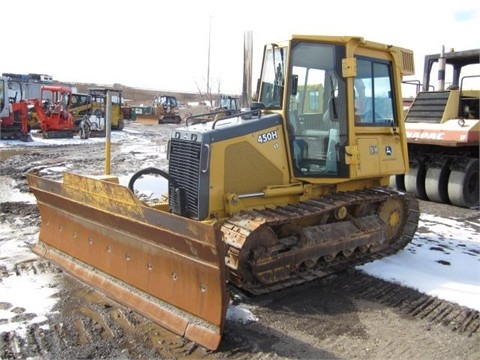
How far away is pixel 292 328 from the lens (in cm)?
427

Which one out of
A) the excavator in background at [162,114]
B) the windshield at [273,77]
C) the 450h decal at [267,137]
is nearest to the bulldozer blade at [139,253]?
the 450h decal at [267,137]

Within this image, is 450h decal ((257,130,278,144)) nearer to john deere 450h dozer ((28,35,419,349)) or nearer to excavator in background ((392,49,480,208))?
john deere 450h dozer ((28,35,419,349))

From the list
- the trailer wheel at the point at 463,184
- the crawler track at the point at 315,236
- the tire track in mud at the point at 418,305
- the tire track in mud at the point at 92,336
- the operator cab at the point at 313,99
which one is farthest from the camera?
the trailer wheel at the point at 463,184

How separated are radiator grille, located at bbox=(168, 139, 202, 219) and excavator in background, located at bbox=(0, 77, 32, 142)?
61.8ft

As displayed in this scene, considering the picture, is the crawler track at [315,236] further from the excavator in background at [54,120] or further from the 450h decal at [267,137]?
the excavator in background at [54,120]

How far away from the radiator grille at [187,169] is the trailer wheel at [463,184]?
6657 millimetres

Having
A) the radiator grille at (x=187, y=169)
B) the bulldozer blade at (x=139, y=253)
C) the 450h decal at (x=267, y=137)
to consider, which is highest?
the 450h decal at (x=267, y=137)

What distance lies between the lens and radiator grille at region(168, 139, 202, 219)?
508 cm

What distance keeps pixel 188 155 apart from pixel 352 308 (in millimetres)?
2288

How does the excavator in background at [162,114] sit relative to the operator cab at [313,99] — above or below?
above

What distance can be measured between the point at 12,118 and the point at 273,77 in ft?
64.5

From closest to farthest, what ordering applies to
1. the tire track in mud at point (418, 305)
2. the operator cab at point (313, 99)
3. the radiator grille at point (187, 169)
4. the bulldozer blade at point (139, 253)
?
the bulldozer blade at point (139, 253)
the tire track in mud at point (418, 305)
the radiator grille at point (187, 169)
the operator cab at point (313, 99)

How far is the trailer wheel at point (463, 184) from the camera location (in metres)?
9.70

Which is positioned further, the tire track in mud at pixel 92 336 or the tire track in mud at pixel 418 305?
the tire track in mud at pixel 418 305
